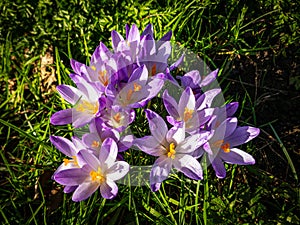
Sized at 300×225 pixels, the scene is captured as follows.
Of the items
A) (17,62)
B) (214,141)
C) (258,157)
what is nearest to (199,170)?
(214,141)

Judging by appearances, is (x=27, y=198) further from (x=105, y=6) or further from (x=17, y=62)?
(x=105, y=6)

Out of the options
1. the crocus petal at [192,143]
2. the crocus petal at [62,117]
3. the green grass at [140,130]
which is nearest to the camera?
the crocus petal at [192,143]

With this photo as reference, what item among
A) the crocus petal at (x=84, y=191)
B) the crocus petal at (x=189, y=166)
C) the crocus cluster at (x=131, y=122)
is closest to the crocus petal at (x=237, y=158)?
the crocus cluster at (x=131, y=122)

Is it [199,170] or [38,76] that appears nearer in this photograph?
[199,170]

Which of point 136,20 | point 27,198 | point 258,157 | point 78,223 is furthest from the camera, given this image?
point 136,20

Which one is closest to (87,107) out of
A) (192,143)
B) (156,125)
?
(156,125)

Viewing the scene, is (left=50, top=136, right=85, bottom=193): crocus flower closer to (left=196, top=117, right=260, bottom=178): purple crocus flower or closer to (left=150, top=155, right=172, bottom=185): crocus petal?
(left=150, top=155, right=172, bottom=185): crocus petal

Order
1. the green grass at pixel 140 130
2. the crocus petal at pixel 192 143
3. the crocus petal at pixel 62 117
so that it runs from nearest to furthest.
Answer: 1. the crocus petal at pixel 192 143
2. the crocus petal at pixel 62 117
3. the green grass at pixel 140 130

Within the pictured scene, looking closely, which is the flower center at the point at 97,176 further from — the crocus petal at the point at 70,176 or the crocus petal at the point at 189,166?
the crocus petal at the point at 189,166
